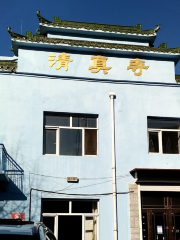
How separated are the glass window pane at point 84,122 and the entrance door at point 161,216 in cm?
269

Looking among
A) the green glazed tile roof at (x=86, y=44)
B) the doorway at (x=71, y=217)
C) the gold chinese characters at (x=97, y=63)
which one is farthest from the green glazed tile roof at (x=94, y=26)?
the doorway at (x=71, y=217)

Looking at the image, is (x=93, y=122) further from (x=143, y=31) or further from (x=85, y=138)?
(x=143, y=31)

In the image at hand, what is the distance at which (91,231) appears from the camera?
37.3ft

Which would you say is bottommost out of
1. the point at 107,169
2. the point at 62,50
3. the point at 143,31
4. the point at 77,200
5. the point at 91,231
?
the point at 91,231

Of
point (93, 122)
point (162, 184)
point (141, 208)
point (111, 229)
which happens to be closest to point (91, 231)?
point (111, 229)

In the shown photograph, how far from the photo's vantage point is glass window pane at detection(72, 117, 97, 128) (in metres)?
12.1

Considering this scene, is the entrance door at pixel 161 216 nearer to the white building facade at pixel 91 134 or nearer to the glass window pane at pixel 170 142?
the white building facade at pixel 91 134

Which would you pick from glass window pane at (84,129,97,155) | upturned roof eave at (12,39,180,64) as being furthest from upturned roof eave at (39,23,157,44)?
glass window pane at (84,129,97,155)

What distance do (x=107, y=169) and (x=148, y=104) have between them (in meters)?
2.56

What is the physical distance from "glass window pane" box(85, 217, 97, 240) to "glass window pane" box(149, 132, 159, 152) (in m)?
2.88

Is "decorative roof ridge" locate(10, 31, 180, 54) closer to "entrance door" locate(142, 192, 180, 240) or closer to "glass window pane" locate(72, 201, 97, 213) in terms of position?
"entrance door" locate(142, 192, 180, 240)

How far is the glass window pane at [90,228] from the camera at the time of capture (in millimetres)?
11328

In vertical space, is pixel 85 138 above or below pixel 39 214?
above

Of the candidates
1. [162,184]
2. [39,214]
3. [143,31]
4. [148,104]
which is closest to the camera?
[39,214]
